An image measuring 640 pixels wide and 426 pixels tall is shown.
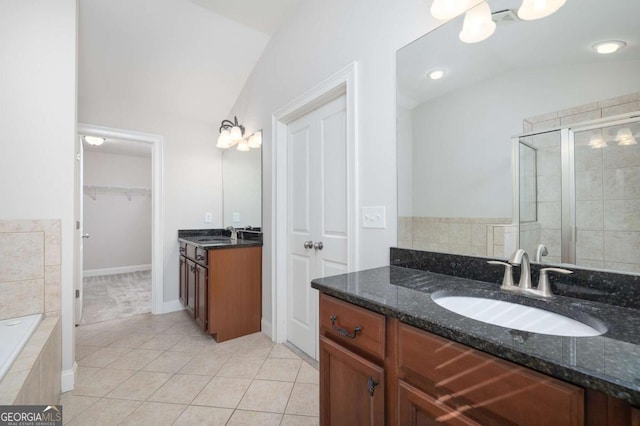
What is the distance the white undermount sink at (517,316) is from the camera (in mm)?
811

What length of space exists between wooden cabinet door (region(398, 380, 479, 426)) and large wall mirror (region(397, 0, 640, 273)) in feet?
2.19

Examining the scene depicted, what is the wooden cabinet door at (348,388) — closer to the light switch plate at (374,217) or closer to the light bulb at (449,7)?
the light switch plate at (374,217)

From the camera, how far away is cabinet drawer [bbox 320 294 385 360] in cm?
93

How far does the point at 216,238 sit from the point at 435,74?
2795 mm

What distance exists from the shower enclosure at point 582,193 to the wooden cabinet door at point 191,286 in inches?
107

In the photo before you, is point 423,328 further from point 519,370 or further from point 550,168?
point 550,168

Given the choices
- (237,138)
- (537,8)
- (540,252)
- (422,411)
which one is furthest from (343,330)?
(237,138)

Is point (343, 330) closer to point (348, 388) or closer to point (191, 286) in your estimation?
point (348, 388)

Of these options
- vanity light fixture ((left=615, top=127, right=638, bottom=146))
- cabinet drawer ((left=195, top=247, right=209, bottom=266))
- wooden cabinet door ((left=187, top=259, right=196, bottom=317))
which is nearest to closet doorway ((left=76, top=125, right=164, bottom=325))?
wooden cabinet door ((left=187, top=259, right=196, bottom=317))

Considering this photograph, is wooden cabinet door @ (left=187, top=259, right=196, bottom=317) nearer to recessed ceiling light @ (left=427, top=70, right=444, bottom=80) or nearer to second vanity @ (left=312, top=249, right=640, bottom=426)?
second vanity @ (left=312, top=249, right=640, bottom=426)

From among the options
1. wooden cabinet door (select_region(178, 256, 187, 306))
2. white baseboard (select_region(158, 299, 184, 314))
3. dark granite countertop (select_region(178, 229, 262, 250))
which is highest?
dark granite countertop (select_region(178, 229, 262, 250))

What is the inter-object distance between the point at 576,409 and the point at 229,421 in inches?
64.0

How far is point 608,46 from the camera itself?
0.95 m

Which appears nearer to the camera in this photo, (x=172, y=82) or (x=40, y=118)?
(x=40, y=118)
